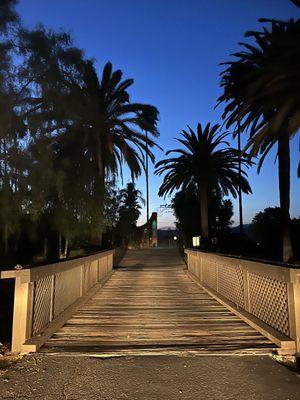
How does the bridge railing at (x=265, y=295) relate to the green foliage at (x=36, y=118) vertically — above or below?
below

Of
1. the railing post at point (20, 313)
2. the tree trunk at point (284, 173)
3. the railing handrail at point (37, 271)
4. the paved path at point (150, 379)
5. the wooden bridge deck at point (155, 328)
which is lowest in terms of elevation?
the paved path at point (150, 379)

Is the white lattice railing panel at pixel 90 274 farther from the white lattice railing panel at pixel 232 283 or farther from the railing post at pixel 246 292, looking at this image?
the railing post at pixel 246 292

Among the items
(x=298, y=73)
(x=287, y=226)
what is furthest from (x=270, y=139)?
(x=298, y=73)

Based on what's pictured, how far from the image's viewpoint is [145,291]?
523 inches

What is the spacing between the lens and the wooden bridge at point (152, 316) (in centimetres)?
622

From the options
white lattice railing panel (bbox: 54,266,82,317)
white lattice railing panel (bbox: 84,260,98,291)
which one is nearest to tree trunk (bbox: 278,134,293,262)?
white lattice railing panel (bbox: 84,260,98,291)

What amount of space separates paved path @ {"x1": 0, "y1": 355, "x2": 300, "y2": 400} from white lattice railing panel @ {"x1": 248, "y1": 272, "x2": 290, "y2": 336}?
37.1 inches

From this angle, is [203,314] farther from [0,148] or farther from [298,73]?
[298,73]

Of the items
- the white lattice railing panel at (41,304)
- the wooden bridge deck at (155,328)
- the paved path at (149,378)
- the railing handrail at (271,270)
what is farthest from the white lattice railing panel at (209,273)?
the paved path at (149,378)

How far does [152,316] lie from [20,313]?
348 centimetres

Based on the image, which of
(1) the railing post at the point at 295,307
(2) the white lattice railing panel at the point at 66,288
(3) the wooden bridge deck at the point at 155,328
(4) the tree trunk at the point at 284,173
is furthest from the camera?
(4) the tree trunk at the point at 284,173

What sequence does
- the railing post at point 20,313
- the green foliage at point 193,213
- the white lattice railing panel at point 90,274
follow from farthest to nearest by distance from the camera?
the green foliage at point 193,213
the white lattice railing panel at point 90,274
the railing post at point 20,313

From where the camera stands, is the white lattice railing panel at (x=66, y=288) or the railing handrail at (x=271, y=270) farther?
the white lattice railing panel at (x=66, y=288)

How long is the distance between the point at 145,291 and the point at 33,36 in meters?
7.63
